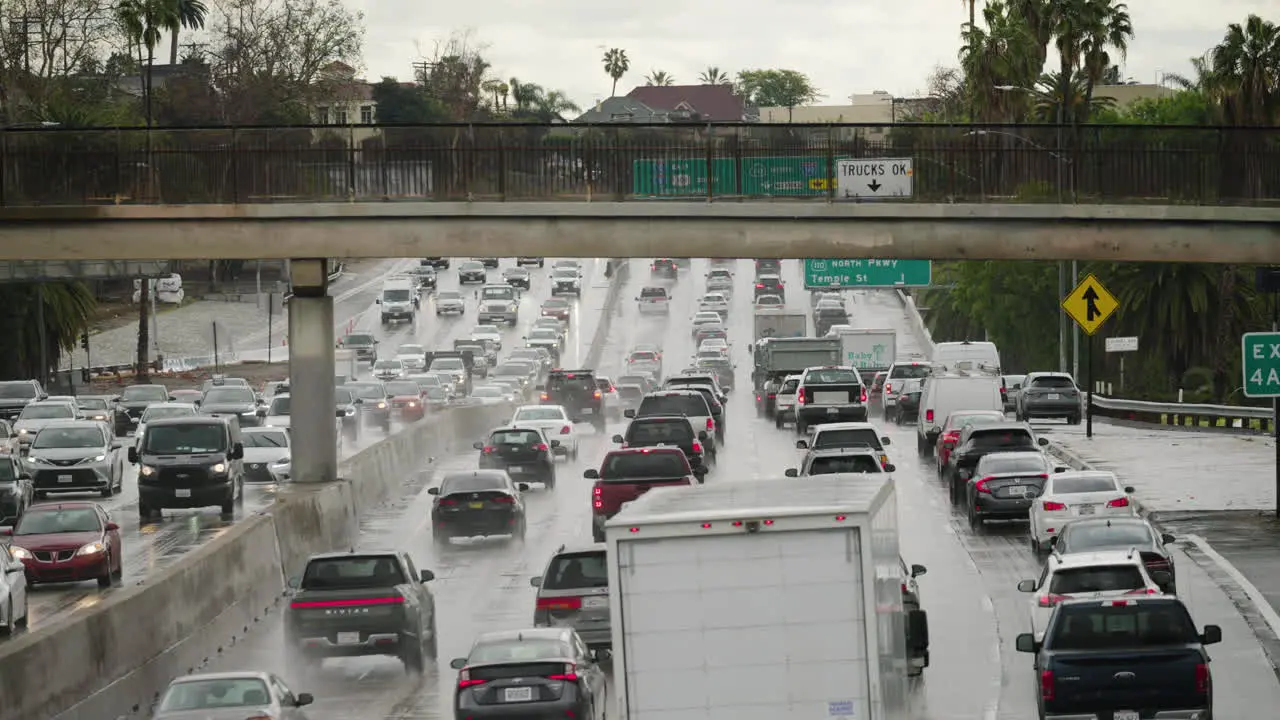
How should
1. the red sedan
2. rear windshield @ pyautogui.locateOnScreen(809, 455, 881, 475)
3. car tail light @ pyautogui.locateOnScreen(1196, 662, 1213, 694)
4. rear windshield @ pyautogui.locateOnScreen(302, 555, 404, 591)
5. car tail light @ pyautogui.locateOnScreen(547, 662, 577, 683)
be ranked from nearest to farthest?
car tail light @ pyautogui.locateOnScreen(1196, 662, 1213, 694)
car tail light @ pyautogui.locateOnScreen(547, 662, 577, 683)
rear windshield @ pyautogui.locateOnScreen(302, 555, 404, 591)
the red sedan
rear windshield @ pyautogui.locateOnScreen(809, 455, 881, 475)

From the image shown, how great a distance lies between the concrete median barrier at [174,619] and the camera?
20531 mm

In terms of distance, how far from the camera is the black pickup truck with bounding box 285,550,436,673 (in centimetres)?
2514

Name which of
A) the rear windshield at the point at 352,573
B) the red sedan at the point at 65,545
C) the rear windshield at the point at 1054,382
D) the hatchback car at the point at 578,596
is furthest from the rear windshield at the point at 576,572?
the rear windshield at the point at 1054,382

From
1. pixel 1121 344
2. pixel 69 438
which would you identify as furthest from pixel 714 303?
pixel 69 438

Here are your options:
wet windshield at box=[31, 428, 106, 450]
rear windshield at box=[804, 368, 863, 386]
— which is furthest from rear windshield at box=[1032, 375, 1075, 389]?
wet windshield at box=[31, 428, 106, 450]

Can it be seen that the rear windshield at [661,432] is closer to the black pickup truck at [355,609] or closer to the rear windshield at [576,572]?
the black pickup truck at [355,609]

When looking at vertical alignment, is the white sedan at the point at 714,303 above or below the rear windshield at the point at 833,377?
below

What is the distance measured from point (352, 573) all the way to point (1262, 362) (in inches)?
579

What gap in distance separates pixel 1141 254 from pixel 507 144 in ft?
39.4

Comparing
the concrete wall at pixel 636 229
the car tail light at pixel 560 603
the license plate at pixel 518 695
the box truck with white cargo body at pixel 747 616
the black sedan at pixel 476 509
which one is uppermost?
the concrete wall at pixel 636 229

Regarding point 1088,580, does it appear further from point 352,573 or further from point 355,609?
point 352,573

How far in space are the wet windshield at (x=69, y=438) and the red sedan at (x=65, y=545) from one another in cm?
1349

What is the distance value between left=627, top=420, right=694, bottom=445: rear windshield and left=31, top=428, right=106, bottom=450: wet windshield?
12.7 meters

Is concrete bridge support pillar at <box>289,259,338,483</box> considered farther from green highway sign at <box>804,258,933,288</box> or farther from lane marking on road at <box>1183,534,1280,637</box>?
green highway sign at <box>804,258,933,288</box>
